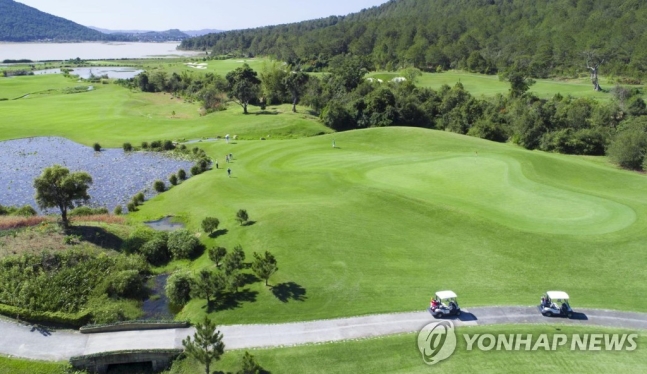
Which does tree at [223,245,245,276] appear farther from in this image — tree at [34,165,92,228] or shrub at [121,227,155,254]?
tree at [34,165,92,228]

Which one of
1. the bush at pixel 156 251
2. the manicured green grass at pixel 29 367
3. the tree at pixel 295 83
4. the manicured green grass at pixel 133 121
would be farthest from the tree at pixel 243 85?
the manicured green grass at pixel 29 367

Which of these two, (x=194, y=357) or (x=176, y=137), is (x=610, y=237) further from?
(x=176, y=137)

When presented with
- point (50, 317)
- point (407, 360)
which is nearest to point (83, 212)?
point (50, 317)

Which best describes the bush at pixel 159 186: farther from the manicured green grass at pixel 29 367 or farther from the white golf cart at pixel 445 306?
the white golf cart at pixel 445 306

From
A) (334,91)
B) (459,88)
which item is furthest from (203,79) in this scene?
(459,88)

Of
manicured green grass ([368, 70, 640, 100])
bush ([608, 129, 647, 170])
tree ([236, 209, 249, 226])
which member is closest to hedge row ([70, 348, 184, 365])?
tree ([236, 209, 249, 226])

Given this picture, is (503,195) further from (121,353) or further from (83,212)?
(83,212)

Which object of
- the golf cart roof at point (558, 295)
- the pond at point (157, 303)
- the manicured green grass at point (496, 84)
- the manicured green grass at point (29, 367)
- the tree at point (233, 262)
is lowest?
the pond at point (157, 303)
